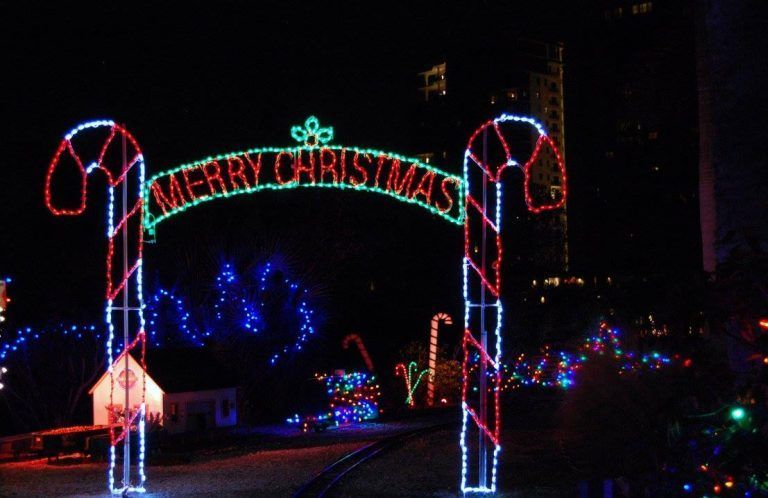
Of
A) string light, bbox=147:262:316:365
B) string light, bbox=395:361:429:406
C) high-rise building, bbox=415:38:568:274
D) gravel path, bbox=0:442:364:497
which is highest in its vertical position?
high-rise building, bbox=415:38:568:274

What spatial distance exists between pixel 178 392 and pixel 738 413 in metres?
20.5

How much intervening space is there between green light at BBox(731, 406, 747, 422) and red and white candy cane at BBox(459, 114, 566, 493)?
25.3 feet

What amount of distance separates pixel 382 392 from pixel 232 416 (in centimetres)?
718

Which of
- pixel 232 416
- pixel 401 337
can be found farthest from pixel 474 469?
pixel 401 337

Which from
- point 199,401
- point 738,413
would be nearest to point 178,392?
point 199,401

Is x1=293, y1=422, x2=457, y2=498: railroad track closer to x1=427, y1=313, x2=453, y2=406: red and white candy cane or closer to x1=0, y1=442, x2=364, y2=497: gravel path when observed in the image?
x1=0, y1=442, x2=364, y2=497: gravel path

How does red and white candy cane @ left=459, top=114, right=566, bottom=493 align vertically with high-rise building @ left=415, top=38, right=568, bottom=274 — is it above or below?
below

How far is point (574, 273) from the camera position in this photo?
4488cm

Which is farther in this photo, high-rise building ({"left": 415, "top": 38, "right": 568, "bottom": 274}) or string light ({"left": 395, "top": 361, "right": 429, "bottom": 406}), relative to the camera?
high-rise building ({"left": 415, "top": 38, "right": 568, "bottom": 274})

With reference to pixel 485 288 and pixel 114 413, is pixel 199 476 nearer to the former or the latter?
pixel 114 413

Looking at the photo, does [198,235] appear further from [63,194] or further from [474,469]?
[474,469]

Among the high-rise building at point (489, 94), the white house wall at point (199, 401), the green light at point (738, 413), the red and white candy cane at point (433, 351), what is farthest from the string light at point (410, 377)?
the green light at point (738, 413)

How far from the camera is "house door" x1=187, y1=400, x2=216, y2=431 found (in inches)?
983

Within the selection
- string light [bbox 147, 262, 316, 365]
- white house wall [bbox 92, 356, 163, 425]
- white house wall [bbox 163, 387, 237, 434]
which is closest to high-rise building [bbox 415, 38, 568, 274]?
string light [bbox 147, 262, 316, 365]
